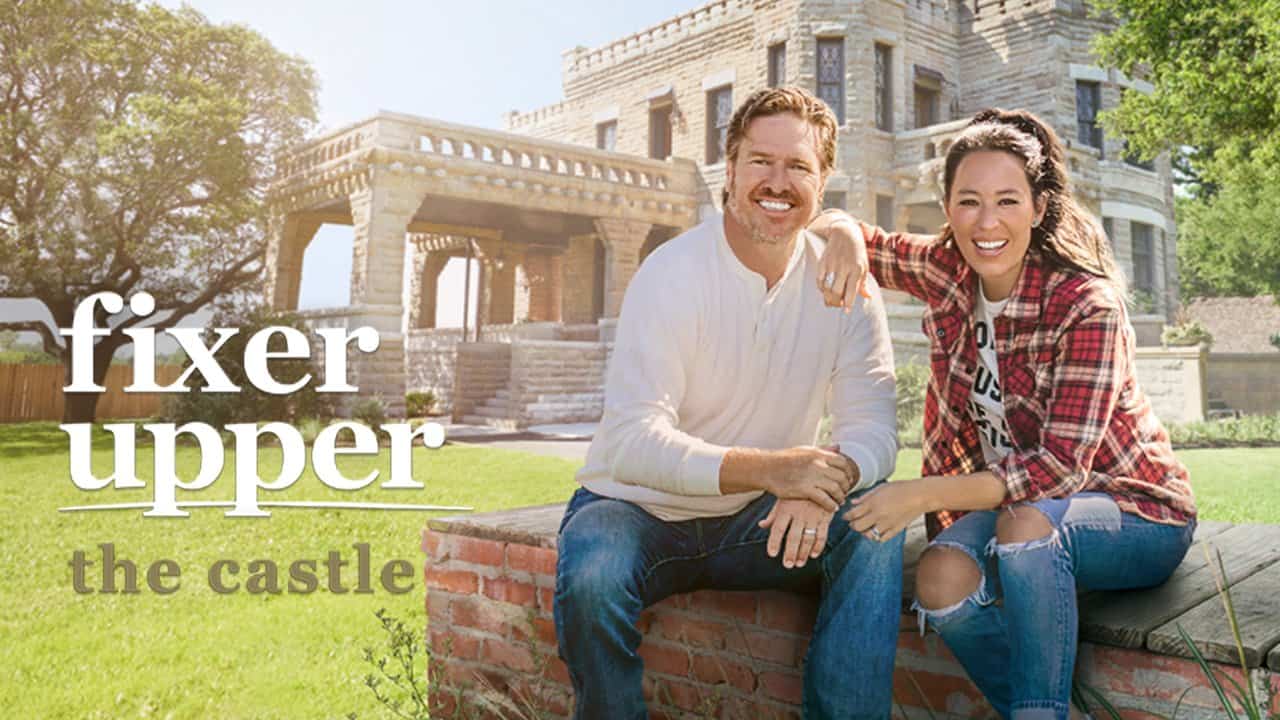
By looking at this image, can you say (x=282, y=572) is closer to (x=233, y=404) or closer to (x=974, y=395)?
(x=974, y=395)

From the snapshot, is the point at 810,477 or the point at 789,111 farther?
the point at 789,111

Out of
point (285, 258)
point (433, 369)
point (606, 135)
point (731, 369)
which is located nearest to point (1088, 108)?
point (606, 135)

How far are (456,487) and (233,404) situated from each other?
7.47 meters

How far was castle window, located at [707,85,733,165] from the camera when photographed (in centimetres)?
2261

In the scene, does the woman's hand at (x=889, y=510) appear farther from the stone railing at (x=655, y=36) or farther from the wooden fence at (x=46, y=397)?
the wooden fence at (x=46, y=397)

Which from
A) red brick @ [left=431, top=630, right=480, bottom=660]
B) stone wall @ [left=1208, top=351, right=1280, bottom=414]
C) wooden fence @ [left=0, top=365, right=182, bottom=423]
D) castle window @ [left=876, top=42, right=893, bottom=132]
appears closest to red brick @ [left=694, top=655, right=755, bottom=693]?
red brick @ [left=431, top=630, right=480, bottom=660]

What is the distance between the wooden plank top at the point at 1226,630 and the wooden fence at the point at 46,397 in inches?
918

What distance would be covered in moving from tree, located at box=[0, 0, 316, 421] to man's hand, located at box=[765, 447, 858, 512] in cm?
1924

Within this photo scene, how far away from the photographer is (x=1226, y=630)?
1.93 m

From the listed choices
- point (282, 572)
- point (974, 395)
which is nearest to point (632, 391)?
point (974, 395)

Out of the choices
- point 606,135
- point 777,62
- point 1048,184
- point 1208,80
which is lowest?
point 1048,184

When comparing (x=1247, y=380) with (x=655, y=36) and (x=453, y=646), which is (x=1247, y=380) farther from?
(x=453, y=646)

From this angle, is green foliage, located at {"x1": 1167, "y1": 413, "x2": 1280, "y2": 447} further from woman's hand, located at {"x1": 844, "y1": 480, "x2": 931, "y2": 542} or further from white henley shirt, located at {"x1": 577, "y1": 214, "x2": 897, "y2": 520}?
woman's hand, located at {"x1": 844, "y1": 480, "x2": 931, "y2": 542}

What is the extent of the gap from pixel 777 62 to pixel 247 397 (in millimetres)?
14779
